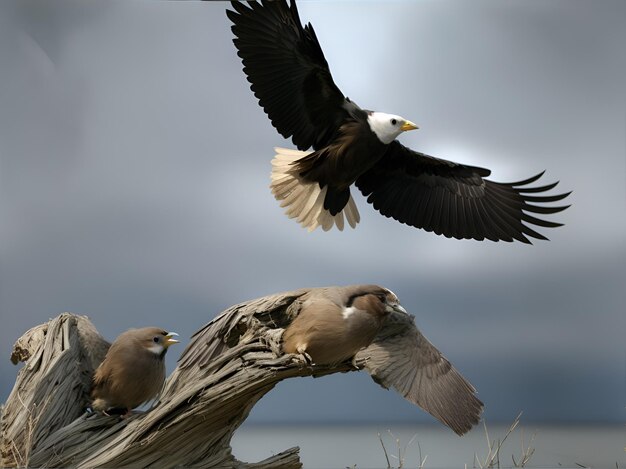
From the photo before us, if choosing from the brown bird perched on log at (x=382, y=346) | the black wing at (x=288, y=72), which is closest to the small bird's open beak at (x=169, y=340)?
the brown bird perched on log at (x=382, y=346)

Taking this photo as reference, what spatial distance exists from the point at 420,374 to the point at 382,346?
186 millimetres

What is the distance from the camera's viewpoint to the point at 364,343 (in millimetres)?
2406

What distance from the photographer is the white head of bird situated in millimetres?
3215

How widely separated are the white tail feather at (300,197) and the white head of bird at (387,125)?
386mm

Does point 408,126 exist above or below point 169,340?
above

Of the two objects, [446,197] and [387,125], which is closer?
[387,125]

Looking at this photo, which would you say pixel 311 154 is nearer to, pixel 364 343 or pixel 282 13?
pixel 282 13

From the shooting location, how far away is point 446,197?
11.8ft

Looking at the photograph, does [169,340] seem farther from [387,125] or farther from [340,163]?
[387,125]

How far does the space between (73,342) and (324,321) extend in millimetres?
1166

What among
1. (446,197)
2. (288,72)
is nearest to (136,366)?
(288,72)

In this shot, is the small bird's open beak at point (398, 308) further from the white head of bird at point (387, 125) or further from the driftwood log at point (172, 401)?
the white head of bird at point (387, 125)

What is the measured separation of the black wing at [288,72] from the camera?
124 inches

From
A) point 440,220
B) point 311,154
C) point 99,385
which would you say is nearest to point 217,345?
point 99,385
